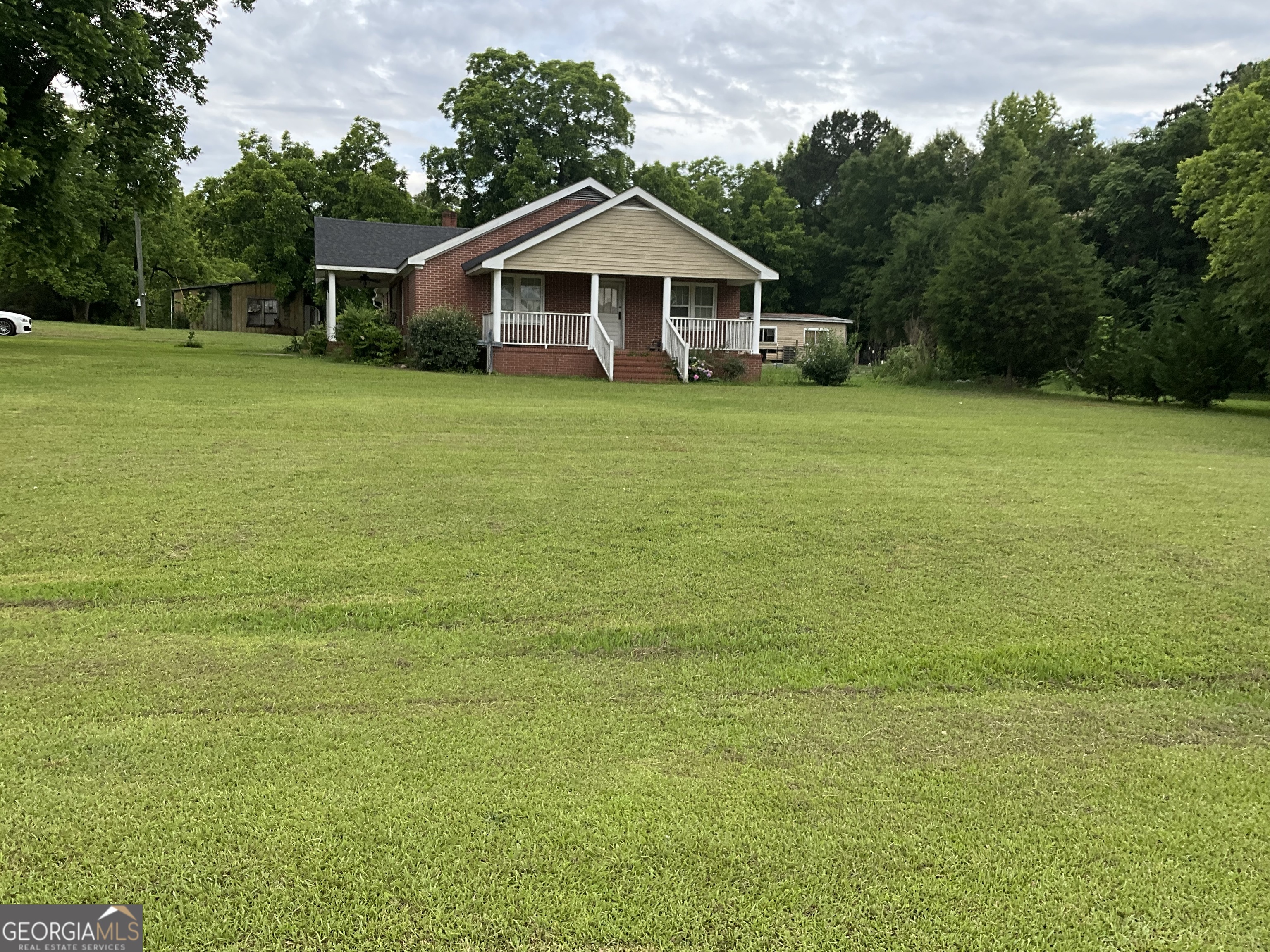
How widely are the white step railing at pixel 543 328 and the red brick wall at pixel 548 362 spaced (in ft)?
0.80

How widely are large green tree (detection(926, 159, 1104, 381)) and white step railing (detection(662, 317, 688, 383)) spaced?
8.31 meters

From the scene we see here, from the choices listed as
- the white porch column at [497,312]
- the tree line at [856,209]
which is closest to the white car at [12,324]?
the tree line at [856,209]

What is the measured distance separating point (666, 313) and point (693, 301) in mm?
2877

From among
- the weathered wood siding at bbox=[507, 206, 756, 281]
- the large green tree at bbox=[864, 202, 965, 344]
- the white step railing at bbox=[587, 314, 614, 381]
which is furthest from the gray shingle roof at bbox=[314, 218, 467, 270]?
the large green tree at bbox=[864, 202, 965, 344]

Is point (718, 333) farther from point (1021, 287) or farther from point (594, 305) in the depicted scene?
point (1021, 287)

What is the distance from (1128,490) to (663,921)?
8107 millimetres

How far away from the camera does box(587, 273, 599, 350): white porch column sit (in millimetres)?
24219

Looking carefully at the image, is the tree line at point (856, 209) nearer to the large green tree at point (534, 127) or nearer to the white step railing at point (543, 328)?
the large green tree at point (534, 127)

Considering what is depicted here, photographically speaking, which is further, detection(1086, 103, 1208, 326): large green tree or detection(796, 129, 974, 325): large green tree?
detection(796, 129, 974, 325): large green tree

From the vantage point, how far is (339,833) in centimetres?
300

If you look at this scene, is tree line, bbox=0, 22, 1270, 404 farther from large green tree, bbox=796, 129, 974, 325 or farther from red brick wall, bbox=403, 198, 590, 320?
red brick wall, bbox=403, 198, 590, 320

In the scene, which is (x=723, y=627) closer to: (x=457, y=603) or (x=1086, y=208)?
(x=457, y=603)

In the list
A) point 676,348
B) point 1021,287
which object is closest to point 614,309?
point 676,348

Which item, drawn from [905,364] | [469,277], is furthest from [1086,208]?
[469,277]
